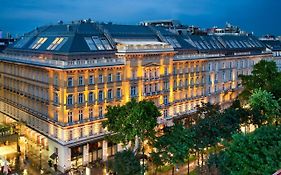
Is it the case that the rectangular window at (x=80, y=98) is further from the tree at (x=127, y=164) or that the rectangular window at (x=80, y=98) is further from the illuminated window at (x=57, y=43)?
the tree at (x=127, y=164)

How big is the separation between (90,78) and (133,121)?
16.3m

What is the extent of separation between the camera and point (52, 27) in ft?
316

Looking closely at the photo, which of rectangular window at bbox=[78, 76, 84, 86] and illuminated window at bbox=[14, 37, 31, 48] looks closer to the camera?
rectangular window at bbox=[78, 76, 84, 86]

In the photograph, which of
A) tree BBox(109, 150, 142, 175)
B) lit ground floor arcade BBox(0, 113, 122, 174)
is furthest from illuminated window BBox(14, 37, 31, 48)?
tree BBox(109, 150, 142, 175)

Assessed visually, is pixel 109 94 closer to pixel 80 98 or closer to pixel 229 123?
pixel 80 98

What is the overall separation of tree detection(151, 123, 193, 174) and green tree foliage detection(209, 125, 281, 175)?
1511 cm

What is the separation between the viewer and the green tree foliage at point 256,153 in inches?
1774

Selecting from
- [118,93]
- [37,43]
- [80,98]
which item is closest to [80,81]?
[80,98]

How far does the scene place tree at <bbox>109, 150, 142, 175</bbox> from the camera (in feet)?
202

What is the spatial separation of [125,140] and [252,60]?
74.3 metres

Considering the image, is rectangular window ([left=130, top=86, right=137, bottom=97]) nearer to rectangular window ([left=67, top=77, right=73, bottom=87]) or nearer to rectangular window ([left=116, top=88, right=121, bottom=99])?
rectangular window ([left=116, top=88, right=121, bottom=99])

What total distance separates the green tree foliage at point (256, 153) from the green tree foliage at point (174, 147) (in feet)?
49.6

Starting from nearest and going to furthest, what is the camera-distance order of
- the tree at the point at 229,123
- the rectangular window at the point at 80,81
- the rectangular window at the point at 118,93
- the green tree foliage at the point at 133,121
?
the green tree foliage at the point at 133,121
the tree at the point at 229,123
the rectangular window at the point at 80,81
the rectangular window at the point at 118,93

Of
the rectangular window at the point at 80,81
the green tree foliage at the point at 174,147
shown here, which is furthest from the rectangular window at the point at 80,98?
the green tree foliage at the point at 174,147
